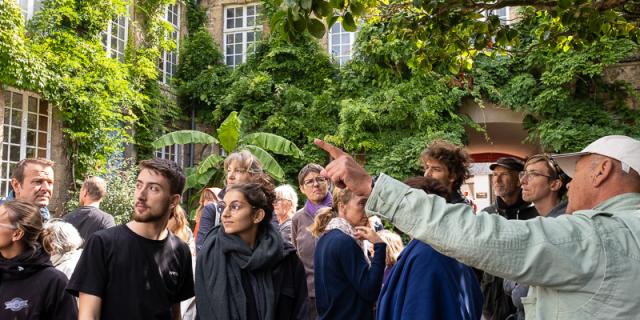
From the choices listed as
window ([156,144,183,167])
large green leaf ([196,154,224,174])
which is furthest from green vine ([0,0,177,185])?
large green leaf ([196,154,224,174])

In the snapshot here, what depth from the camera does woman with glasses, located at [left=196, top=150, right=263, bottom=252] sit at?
4527 millimetres

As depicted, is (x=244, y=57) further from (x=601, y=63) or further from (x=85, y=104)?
(x=601, y=63)

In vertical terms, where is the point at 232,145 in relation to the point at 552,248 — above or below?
above

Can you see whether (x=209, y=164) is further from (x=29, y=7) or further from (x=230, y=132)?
(x=29, y=7)

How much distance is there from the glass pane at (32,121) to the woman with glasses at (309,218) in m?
9.30

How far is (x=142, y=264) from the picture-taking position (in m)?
3.13

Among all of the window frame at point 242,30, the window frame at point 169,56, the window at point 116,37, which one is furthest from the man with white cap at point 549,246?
the window frame at point 242,30

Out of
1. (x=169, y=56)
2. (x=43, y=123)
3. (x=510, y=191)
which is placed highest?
(x=169, y=56)

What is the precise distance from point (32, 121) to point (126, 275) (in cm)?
1126

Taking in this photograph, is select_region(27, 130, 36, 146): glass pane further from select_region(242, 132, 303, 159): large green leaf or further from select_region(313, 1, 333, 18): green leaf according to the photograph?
select_region(313, 1, 333, 18): green leaf

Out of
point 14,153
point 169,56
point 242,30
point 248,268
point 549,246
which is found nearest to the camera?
point 549,246

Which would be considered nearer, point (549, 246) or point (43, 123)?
point (549, 246)

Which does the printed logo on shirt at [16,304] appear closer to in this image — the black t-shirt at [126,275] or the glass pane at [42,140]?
the black t-shirt at [126,275]

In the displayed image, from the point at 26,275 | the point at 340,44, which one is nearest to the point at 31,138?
the point at 340,44
